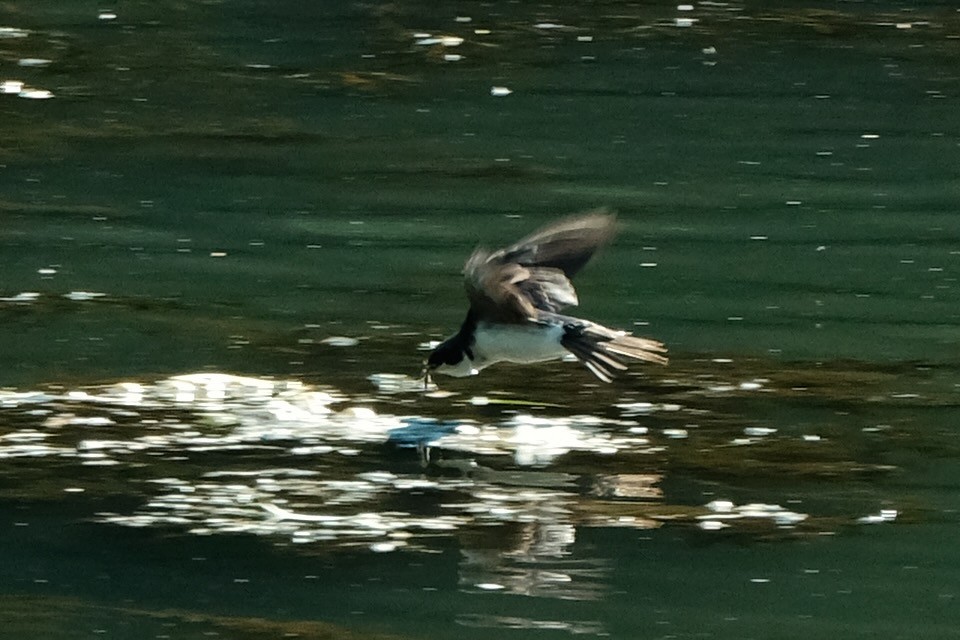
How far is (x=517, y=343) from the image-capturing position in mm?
7406

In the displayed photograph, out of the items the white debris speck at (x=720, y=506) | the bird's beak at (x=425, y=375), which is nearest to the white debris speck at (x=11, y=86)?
the bird's beak at (x=425, y=375)

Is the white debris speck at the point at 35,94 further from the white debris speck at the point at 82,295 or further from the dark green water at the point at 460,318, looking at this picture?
the white debris speck at the point at 82,295

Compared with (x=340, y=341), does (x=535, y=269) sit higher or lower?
higher

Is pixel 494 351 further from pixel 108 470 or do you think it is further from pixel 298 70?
pixel 298 70

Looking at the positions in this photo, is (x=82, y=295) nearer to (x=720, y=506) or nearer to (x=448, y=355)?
(x=448, y=355)

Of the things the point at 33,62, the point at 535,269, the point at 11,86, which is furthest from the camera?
the point at 33,62

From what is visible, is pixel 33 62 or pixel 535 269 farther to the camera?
pixel 33 62

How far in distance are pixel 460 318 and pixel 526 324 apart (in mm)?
1570

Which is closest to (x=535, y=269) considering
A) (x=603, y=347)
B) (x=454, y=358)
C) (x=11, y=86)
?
(x=454, y=358)

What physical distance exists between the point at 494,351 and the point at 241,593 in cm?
184

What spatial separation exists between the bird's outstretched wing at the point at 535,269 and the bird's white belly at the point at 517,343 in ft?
0.14

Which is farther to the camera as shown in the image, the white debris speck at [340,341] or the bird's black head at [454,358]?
the white debris speck at [340,341]

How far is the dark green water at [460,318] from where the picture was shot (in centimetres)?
604

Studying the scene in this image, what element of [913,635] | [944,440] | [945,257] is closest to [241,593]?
[913,635]
